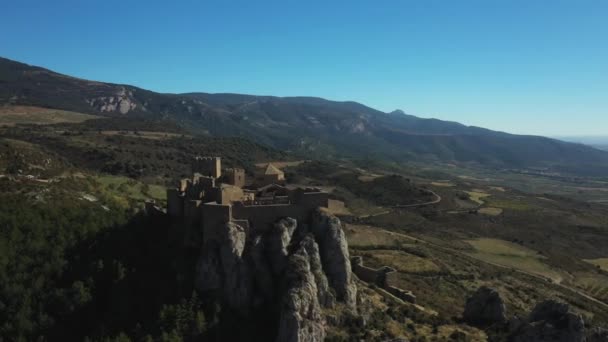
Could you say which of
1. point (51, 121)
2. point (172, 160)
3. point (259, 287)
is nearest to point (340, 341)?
point (259, 287)

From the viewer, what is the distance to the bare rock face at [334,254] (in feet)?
140

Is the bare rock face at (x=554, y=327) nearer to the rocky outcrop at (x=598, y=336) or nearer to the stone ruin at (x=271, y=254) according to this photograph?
the rocky outcrop at (x=598, y=336)

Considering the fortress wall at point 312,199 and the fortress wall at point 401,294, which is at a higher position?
the fortress wall at point 312,199

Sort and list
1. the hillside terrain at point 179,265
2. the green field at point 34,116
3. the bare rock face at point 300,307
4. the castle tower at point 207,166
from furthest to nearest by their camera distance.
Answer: the green field at point 34,116, the castle tower at point 207,166, the hillside terrain at point 179,265, the bare rock face at point 300,307

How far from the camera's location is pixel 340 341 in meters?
38.7

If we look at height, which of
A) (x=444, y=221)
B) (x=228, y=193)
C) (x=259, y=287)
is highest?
(x=228, y=193)

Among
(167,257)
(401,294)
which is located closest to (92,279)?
(167,257)

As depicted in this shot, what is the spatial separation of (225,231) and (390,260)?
1537 inches

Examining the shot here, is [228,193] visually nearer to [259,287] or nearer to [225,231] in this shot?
[225,231]

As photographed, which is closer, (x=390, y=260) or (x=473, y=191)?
(x=390, y=260)

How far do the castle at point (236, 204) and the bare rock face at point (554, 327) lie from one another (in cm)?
2002

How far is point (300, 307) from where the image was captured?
37.9m

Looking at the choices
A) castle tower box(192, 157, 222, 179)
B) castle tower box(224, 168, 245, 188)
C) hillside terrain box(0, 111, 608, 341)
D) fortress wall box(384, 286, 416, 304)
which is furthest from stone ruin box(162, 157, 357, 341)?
fortress wall box(384, 286, 416, 304)

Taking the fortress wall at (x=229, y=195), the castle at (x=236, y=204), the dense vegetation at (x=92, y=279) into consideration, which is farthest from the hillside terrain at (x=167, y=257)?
the fortress wall at (x=229, y=195)
